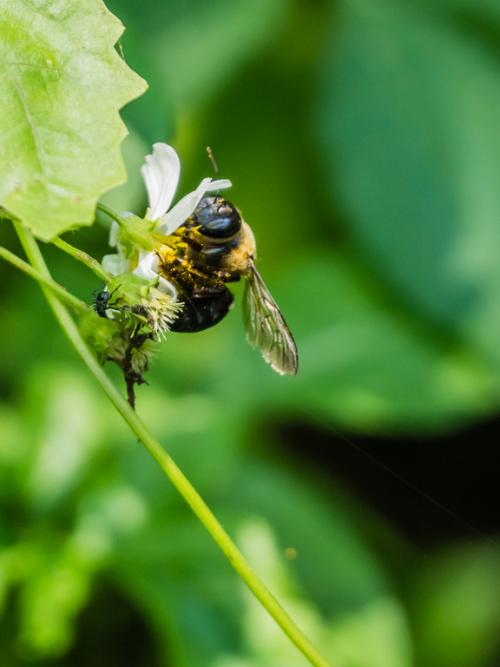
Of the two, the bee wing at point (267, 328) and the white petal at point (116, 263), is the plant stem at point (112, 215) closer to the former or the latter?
the white petal at point (116, 263)

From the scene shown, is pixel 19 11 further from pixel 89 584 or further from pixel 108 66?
pixel 89 584

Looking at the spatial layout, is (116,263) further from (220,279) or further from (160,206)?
(220,279)

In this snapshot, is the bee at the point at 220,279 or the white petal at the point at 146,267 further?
the bee at the point at 220,279

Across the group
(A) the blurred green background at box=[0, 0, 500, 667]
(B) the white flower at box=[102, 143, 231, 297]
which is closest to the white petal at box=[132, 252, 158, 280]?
(B) the white flower at box=[102, 143, 231, 297]

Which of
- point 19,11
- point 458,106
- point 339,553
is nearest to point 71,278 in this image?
point 339,553

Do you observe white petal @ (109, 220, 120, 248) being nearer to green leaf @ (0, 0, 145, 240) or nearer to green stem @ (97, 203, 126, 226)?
green stem @ (97, 203, 126, 226)

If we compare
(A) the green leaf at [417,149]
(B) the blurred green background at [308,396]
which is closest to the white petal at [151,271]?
(B) the blurred green background at [308,396]
